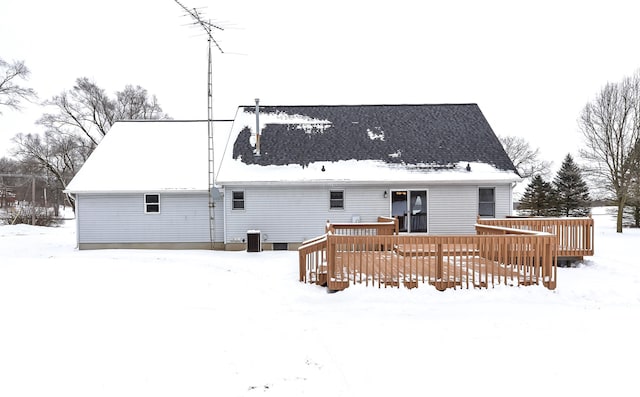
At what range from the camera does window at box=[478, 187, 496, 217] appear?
15.0 meters

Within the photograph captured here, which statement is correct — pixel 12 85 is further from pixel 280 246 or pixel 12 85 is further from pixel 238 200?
pixel 280 246

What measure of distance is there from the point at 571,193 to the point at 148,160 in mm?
33671

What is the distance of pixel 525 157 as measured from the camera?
42.5 meters

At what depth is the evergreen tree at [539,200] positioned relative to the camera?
108 ft

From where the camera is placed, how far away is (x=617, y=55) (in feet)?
272

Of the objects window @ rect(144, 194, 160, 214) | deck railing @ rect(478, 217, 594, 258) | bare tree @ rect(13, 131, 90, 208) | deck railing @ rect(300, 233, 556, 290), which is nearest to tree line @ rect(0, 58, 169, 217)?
bare tree @ rect(13, 131, 90, 208)

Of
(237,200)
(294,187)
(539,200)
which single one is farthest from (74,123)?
(539,200)

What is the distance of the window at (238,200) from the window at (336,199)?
3.61 metres

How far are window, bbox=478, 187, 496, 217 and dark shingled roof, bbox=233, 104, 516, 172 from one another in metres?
1.17

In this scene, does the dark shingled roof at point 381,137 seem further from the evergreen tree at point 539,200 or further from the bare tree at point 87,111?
the bare tree at point 87,111

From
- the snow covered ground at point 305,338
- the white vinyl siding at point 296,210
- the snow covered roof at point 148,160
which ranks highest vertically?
the snow covered roof at point 148,160

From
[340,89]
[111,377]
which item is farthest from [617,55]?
[111,377]

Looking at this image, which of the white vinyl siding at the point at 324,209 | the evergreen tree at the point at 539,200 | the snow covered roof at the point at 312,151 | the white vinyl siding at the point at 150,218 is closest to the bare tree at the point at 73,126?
the snow covered roof at the point at 312,151

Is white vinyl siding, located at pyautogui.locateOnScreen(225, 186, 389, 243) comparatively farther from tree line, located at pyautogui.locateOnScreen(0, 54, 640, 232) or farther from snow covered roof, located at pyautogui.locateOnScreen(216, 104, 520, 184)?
tree line, located at pyautogui.locateOnScreen(0, 54, 640, 232)
